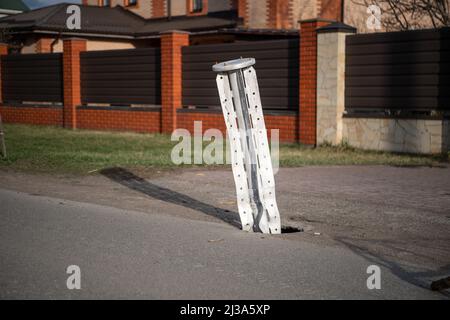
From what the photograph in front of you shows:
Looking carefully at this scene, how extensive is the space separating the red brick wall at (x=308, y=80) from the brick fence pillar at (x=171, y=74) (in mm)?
4589

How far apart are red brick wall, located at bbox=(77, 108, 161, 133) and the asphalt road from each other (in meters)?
12.9

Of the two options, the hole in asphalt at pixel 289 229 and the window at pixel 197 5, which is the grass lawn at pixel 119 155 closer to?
the hole in asphalt at pixel 289 229

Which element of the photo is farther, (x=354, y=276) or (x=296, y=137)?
(x=296, y=137)

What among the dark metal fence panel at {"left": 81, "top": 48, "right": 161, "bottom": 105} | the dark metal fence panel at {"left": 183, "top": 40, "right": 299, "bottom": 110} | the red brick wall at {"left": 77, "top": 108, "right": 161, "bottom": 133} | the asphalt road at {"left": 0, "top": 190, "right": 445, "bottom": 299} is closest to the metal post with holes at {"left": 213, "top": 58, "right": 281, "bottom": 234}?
the asphalt road at {"left": 0, "top": 190, "right": 445, "bottom": 299}

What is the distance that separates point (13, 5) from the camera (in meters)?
47.4

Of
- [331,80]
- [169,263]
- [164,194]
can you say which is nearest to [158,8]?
[331,80]

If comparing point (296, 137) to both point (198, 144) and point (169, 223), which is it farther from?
point (169, 223)

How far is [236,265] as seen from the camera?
5961mm

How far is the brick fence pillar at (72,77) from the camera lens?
23188mm

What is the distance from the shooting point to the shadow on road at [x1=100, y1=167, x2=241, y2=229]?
28.5 ft

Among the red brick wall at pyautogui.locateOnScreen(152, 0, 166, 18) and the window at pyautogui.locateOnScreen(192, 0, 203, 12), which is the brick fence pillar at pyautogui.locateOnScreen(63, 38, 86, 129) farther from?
the red brick wall at pyautogui.locateOnScreen(152, 0, 166, 18)

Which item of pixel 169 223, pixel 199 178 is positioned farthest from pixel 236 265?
pixel 199 178

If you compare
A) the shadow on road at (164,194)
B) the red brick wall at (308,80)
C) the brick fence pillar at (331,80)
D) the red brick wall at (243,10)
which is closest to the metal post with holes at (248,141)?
the shadow on road at (164,194)

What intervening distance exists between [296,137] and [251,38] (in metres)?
13.3
